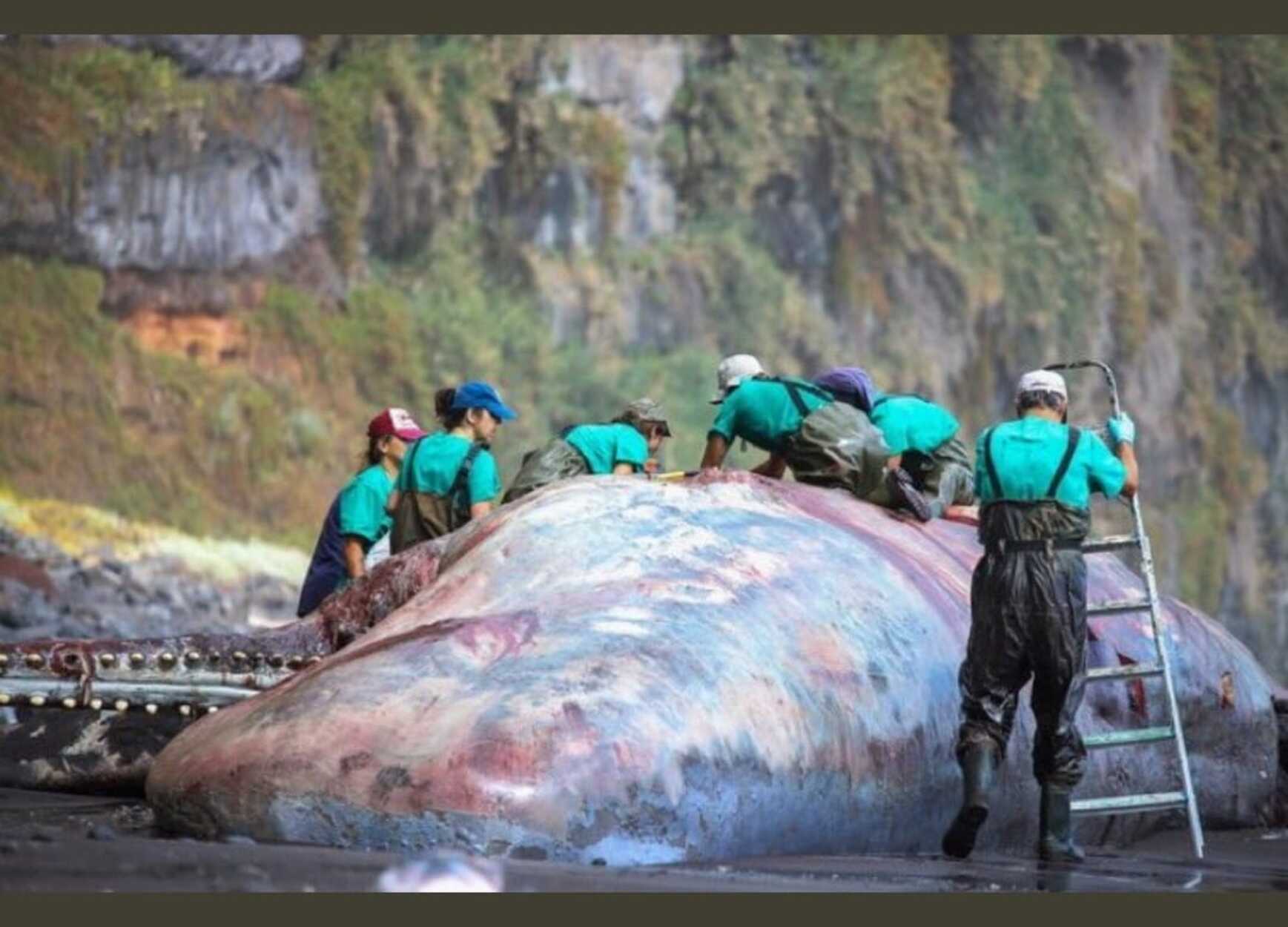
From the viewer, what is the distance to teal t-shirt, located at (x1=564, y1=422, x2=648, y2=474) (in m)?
16.9

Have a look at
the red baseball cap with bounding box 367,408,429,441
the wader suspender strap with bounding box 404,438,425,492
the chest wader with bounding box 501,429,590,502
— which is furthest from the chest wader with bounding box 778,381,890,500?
the red baseball cap with bounding box 367,408,429,441

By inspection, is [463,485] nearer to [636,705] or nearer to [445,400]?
[445,400]

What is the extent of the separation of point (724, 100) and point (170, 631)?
581 inches

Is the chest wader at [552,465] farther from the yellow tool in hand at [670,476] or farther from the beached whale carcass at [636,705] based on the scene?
the yellow tool in hand at [670,476]

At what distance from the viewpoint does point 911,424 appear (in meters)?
15.7


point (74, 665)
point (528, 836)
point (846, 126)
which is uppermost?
point (846, 126)

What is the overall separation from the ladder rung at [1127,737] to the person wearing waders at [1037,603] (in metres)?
0.53

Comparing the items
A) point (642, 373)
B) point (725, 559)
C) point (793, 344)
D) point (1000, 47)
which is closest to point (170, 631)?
point (642, 373)

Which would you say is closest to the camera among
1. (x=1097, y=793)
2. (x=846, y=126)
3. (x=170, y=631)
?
(x=1097, y=793)

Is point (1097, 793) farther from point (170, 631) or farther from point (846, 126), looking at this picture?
point (846, 126)

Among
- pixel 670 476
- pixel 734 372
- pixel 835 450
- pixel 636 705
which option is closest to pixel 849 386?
pixel 734 372

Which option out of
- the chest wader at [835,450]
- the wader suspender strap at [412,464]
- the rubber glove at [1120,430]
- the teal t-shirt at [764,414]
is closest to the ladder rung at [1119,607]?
the rubber glove at [1120,430]

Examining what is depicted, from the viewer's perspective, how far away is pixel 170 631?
1455 inches

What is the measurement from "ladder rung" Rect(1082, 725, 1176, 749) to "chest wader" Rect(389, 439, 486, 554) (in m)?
3.86
